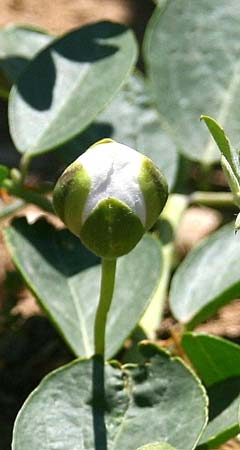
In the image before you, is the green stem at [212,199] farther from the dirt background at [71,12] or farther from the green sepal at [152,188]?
the dirt background at [71,12]

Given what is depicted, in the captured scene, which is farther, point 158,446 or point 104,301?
point 104,301

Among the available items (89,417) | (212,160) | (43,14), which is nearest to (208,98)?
(212,160)

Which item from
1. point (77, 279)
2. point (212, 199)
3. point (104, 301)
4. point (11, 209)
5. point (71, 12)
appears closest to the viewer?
point (104, 301)

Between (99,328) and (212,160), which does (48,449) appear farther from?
(212,160)

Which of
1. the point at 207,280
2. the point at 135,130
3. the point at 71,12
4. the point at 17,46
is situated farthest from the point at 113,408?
the point at 71,12

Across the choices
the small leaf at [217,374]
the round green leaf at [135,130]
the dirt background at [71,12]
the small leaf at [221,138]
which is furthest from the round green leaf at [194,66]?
the dirt background at [71,12]

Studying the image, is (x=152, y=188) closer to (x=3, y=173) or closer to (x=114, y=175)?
(x=114, y=175)
